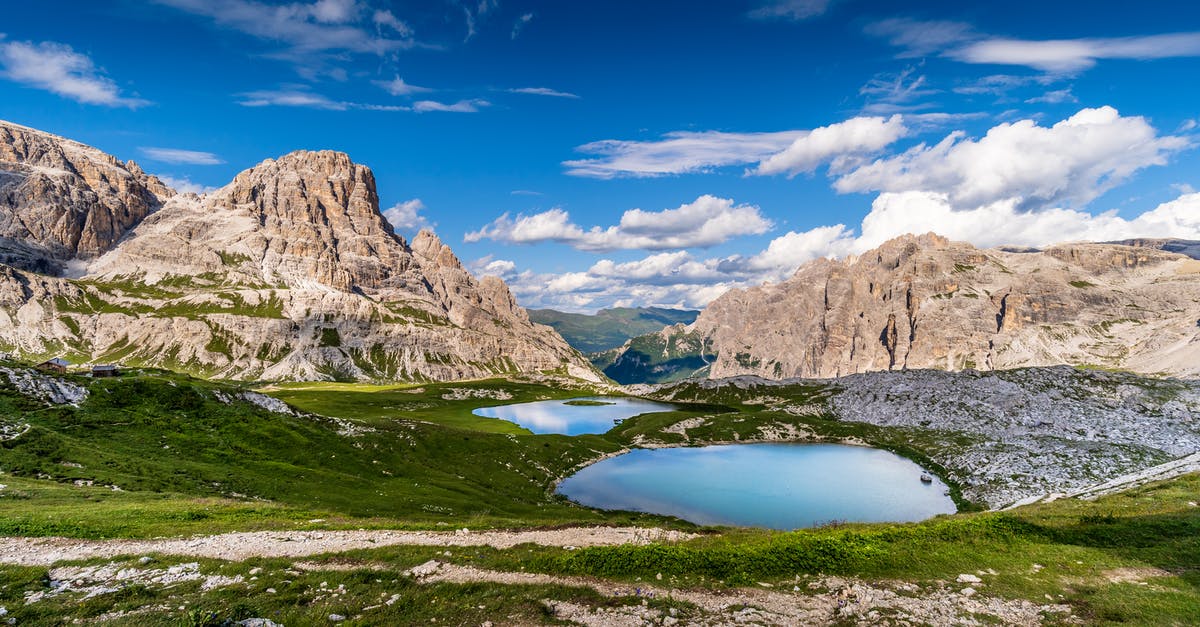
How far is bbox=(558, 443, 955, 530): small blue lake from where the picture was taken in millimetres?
72688

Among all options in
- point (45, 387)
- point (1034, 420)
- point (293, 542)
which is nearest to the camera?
point (293, 542)

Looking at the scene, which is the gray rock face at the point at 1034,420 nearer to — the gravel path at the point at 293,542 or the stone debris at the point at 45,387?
the gravel path at the point at 293,542

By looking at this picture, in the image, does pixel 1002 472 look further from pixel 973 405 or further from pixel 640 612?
pixel 640 612

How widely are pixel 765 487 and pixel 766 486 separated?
79 cm

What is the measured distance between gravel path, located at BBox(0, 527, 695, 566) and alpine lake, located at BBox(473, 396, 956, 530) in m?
35.0

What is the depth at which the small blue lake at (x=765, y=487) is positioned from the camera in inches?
2862

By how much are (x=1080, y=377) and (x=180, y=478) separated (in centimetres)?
18553

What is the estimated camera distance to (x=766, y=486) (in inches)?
3474

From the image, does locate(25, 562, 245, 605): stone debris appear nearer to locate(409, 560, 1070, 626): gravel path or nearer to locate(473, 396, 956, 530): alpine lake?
locate(409, 560, 1070, 626): gravel path

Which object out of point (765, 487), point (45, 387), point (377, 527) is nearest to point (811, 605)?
point (377, 527)

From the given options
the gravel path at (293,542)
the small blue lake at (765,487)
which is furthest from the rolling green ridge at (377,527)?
the small blue lake at (765,487)

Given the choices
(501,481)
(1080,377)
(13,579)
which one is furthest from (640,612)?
(1080,377)

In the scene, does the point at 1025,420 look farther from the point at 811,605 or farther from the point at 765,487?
the point at 811,605

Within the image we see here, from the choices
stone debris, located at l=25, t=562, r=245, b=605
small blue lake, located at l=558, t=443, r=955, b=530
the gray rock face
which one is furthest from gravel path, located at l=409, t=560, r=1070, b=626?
the gray rock face
